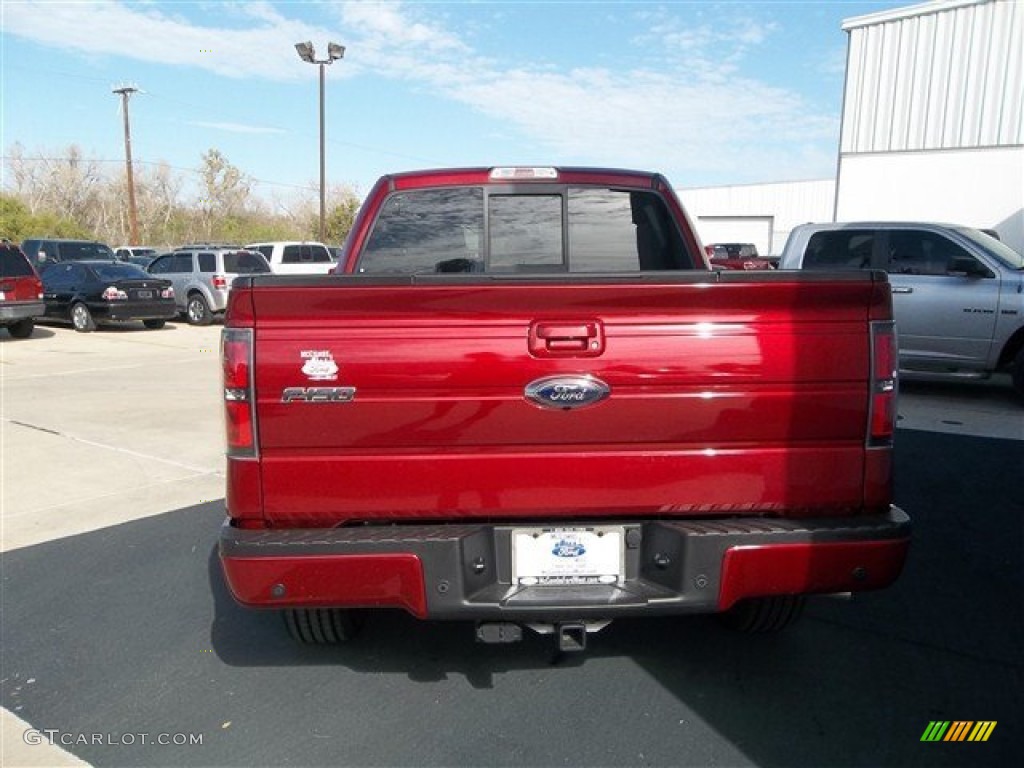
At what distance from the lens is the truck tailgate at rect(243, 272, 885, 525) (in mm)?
2377

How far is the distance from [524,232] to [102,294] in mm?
15536

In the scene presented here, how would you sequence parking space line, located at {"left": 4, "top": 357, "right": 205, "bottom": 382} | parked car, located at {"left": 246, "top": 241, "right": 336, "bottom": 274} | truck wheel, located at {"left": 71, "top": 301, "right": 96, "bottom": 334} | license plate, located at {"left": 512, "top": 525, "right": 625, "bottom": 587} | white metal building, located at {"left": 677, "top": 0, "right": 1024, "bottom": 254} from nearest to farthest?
license plate, located at {"left": 512, "top": 525, "right": 625, "bottom": 587} → parking space line, located at {"left": 4, "top": 357, "right": 205, "bottom": 382} → white metal building, located at {"left": 677, "top": 0, "right": 1024, "bottom": 254} → truck wheel, located at {"left": 71, "top": 301, "right": 96, "bottom": 334} → parked car, located at {"left": 246, "top": 241, "right": 336, "bottom": 274}

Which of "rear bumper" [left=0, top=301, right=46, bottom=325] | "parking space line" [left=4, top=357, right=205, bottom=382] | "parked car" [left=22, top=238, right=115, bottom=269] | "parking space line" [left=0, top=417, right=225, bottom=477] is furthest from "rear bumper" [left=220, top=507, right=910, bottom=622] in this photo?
"parked car" [left=22, top=238, right=115, bottom=269]

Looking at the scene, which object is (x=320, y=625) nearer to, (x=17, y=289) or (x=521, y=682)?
(x=521, y=682)

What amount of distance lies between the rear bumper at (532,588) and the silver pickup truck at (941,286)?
21.6 feet

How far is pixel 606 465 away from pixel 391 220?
1930 millimetres

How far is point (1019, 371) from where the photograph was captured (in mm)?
8422

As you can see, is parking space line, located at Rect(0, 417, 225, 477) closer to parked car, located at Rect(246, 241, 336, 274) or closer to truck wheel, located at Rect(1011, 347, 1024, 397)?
truck wheel, located at Rect(1011, 347, 1024, 397)

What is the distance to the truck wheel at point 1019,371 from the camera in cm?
838

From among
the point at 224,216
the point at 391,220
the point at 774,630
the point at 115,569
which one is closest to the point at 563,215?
the point at 391,220

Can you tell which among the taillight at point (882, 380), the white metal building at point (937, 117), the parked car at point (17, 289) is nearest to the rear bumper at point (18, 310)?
the parked car at point (17, 289)

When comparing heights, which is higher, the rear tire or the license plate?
the license plate

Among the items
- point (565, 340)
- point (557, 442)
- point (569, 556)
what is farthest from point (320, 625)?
point (565, 340)

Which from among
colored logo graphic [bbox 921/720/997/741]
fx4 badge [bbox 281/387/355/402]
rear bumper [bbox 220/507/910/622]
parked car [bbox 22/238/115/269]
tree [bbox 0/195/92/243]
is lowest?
colored logo graphic [bbox 921/720/997/741]
